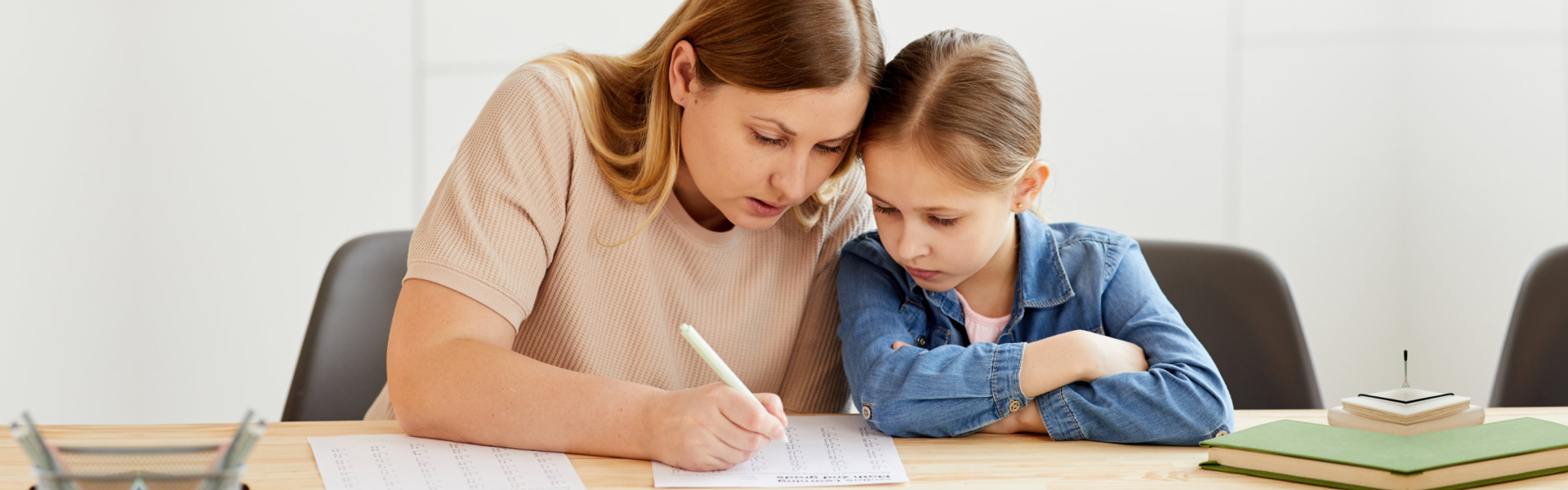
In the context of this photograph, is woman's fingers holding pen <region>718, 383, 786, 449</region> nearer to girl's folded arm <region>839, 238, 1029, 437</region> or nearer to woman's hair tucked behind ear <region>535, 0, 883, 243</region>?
girl's folded arm <region>839, 238, 1029, 437</region>

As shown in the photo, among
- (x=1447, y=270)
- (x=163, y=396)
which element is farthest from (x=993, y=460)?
(x=163, y=396)

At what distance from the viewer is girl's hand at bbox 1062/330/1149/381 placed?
3.76ft

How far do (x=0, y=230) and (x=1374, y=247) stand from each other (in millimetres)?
A: 2771

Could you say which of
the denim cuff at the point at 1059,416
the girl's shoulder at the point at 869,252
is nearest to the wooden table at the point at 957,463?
the denim cuff at the point at 1059,416

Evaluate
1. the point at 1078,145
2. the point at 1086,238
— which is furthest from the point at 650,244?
the point at 1078,145

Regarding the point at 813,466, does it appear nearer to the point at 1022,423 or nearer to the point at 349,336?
the point at 1022,423

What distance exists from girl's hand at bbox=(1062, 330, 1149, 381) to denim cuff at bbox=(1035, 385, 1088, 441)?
3cm

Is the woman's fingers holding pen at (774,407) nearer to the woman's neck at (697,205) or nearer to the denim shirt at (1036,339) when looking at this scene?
the denim shirt at (1036,339)

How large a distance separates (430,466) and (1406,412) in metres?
0.90

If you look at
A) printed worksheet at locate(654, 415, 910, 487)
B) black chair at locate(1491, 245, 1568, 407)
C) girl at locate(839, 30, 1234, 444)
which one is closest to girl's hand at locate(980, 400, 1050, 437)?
girl at locate(839, 30, 1234, 444)

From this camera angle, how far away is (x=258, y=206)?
2562 mm

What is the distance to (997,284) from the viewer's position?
1.36m

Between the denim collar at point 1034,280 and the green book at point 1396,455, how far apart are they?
0.26m

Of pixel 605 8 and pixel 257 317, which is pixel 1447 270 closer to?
pixel 605 8
